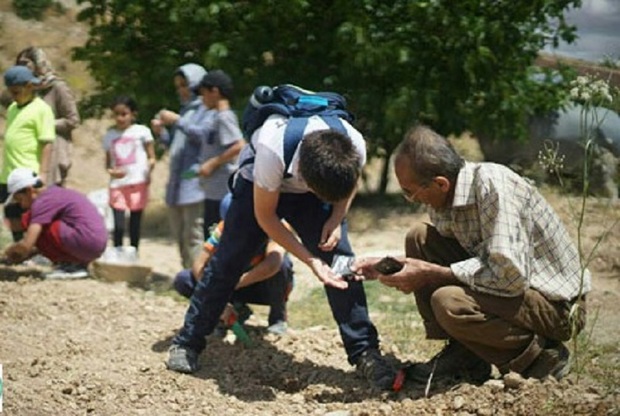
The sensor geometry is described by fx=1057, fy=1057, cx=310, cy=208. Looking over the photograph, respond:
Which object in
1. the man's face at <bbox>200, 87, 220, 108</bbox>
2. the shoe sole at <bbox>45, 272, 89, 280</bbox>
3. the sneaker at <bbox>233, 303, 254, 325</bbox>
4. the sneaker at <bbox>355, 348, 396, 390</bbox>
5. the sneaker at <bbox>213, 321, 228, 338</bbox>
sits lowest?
the shoe sole at <bbox>45, 272, 89, 280</bbox>

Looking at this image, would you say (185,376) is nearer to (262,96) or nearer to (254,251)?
(254,251)

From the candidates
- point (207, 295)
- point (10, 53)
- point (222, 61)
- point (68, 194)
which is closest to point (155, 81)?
point (222, 61)

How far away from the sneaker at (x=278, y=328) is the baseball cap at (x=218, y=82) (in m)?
1.84

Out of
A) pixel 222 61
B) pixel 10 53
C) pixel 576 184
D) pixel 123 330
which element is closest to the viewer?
pixel 123 330

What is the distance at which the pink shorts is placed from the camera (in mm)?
7820

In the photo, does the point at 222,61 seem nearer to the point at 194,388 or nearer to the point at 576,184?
the point at 576,184

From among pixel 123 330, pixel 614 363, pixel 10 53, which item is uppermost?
pixel 614 363

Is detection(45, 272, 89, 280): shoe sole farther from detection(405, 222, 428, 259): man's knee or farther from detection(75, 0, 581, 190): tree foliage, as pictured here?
detection(405, 222, 428, 259): man's knee

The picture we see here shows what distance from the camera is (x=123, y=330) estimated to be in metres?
5.92

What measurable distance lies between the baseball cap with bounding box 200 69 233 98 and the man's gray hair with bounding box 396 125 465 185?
2983mm

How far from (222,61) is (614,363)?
17.0 ft

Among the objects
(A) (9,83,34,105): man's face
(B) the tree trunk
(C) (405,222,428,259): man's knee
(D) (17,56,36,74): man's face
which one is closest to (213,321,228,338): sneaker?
(C) (405,222,428,259): man's knee

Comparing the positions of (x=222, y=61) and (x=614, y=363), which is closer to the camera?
(x=614, y=363)

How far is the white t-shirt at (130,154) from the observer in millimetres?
7812
